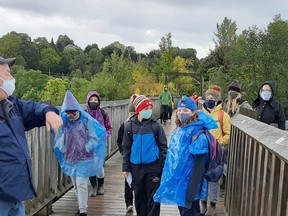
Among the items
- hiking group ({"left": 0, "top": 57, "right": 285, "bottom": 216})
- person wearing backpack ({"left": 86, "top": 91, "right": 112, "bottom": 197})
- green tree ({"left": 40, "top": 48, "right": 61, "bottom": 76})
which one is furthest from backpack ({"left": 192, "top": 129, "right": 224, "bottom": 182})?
green tree ({"left": 40, "top": 48, "right": 61, "bottom": 76})

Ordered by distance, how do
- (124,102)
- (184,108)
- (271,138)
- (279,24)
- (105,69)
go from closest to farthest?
(271,138)
(184,108)
(124,102)
(279,24)
(105,69)

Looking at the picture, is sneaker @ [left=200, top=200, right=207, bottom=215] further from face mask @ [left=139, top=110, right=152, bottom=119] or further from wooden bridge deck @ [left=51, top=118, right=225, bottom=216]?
face mask @ [left=139, top=110, right=152, bottom=119]

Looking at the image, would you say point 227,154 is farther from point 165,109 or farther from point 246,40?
point 165,109

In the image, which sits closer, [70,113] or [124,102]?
[70,113]

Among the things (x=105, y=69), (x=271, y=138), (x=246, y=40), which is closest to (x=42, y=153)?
(x=271, y=138)

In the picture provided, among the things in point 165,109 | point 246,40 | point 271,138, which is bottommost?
point 165,109

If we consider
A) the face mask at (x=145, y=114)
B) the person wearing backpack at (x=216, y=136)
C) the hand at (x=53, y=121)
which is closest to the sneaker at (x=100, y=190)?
the person wearing backpack at (x=216, y=136)

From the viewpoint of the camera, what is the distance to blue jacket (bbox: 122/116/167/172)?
4820mm

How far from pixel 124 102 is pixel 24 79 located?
1305 inches

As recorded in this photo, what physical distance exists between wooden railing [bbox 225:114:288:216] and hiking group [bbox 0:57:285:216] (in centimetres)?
26

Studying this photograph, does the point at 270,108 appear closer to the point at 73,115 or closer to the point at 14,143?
the point at 73,115

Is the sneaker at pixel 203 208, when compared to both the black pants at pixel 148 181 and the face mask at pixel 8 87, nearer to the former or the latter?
the black pants at pixel 148 181

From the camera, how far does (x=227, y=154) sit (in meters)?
5.67

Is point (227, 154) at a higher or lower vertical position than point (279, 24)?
lower
